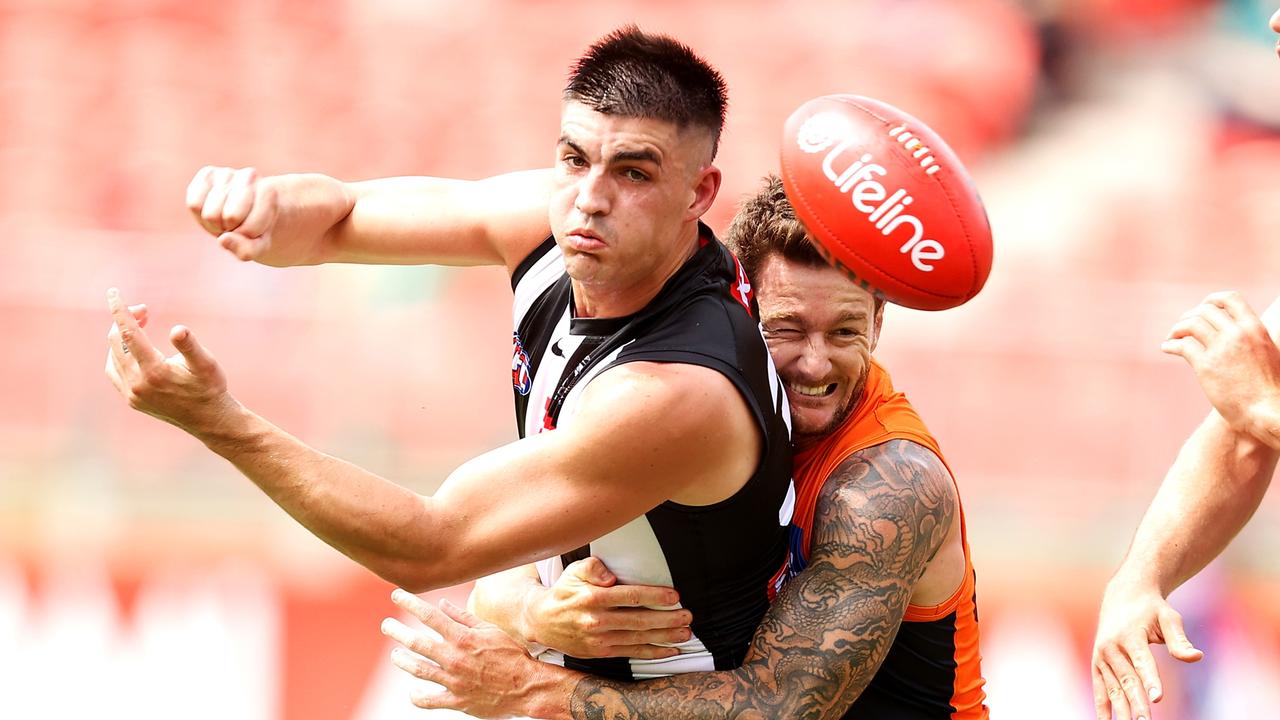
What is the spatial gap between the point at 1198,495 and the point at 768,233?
1.50m

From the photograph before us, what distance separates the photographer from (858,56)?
11.8 m

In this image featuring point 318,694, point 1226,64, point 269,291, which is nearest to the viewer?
point 318,694

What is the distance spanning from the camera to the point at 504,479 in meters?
3.51

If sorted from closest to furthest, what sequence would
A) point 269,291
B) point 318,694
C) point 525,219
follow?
1. point 525,219
2. point 318,694
3. point 269,291

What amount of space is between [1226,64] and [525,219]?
9.05 m

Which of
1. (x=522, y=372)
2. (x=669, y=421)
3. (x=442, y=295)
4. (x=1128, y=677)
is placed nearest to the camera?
(x=669, y=421)

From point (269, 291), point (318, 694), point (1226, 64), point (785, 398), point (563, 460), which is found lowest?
point (318, 694)

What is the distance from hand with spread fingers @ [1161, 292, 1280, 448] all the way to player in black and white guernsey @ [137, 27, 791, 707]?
116 cm

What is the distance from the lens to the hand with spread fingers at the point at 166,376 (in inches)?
129

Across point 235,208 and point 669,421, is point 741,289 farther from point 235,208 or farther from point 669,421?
point 235,208

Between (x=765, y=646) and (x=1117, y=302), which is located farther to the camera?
(x=1117, y=302)

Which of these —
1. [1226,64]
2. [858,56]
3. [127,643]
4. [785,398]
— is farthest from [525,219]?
[1226,64]

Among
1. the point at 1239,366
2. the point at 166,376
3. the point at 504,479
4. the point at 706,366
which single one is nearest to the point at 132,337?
the point at 166,376

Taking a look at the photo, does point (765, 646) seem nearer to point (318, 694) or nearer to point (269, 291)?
point (318, 694)
